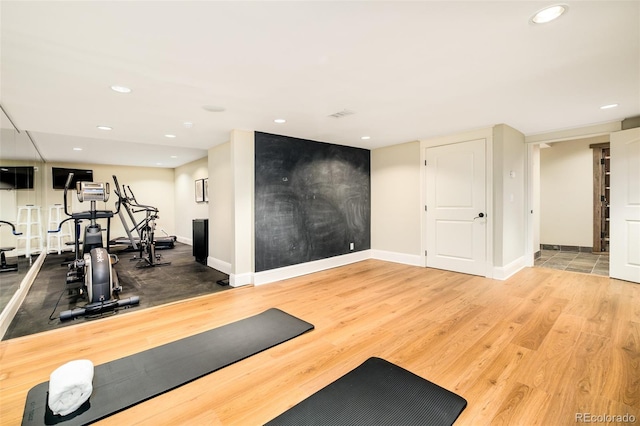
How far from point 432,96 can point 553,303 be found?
2.74 metres

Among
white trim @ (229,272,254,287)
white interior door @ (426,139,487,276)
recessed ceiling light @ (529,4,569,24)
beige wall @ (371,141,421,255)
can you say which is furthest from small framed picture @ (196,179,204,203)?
recessed ceiling light @ (529,4,569,24)

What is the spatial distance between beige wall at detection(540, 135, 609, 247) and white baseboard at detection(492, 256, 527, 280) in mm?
2529

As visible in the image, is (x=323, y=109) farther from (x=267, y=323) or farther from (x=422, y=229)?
(x=422, y=229)

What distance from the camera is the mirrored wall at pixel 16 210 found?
3.28 meters

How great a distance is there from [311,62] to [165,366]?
2542 mm

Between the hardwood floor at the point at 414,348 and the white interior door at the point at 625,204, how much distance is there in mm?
286

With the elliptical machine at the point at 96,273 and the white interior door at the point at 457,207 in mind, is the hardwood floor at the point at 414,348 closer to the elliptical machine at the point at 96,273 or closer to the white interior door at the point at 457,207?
the elliptical machine at the point at 96,273

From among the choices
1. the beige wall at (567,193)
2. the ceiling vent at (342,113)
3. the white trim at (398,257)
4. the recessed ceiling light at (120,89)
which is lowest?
the white trim at (398,257)

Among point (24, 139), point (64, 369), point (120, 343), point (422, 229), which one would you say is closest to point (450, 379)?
point (64, 369)

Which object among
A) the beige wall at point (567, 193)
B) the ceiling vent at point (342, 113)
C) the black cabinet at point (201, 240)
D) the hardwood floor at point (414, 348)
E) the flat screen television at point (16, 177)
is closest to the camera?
the hardwood floor at point (414, 348)

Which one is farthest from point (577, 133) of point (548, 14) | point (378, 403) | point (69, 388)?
point (69, 388)

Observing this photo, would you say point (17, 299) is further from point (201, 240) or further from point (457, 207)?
point (457, 207)

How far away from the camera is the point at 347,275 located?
4629mm

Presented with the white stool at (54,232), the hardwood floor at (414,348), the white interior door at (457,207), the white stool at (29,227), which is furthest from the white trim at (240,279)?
the white stool at (54,232)
